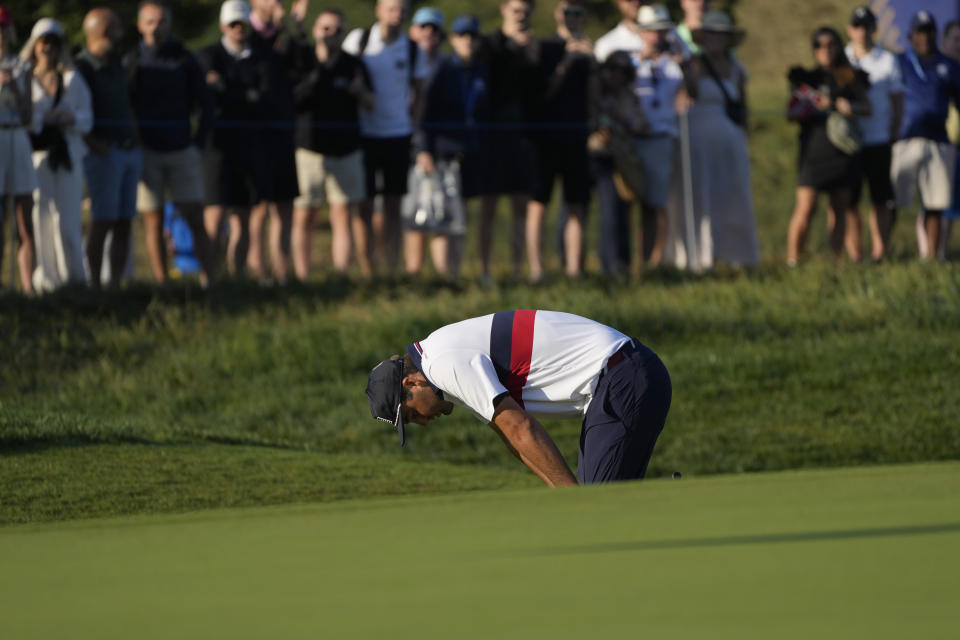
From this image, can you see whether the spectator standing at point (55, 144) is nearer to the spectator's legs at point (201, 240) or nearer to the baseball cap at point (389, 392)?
the spectator's legs at point (201, 240)

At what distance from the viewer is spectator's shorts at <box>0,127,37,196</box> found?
41.0 feet

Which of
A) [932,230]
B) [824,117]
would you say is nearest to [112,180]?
[824,117]

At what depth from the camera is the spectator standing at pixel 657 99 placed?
46.0 feet

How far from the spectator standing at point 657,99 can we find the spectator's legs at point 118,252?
430 cm

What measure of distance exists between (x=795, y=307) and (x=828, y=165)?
67.2 inches

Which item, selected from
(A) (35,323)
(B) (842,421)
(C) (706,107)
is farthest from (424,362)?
(C) (706,107)

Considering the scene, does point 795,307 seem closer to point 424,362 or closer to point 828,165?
point 828,165

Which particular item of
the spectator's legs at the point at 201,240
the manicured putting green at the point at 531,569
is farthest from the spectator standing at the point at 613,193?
the manicured putting green at the point at 531,569

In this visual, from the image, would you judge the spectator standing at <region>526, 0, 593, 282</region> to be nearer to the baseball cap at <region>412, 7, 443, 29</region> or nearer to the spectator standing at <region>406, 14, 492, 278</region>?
the spectator standing at <region>406, 14, 492, 278</region>

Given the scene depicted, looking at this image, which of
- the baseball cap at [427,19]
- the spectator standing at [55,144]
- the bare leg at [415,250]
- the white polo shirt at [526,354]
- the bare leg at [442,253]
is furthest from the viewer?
the bare leg at [442,253]

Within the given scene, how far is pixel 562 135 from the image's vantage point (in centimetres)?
1409

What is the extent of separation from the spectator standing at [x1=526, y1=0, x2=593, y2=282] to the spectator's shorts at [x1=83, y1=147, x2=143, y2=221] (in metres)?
3.32

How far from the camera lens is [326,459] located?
10.2 m

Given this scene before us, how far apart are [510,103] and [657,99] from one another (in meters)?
1.24
